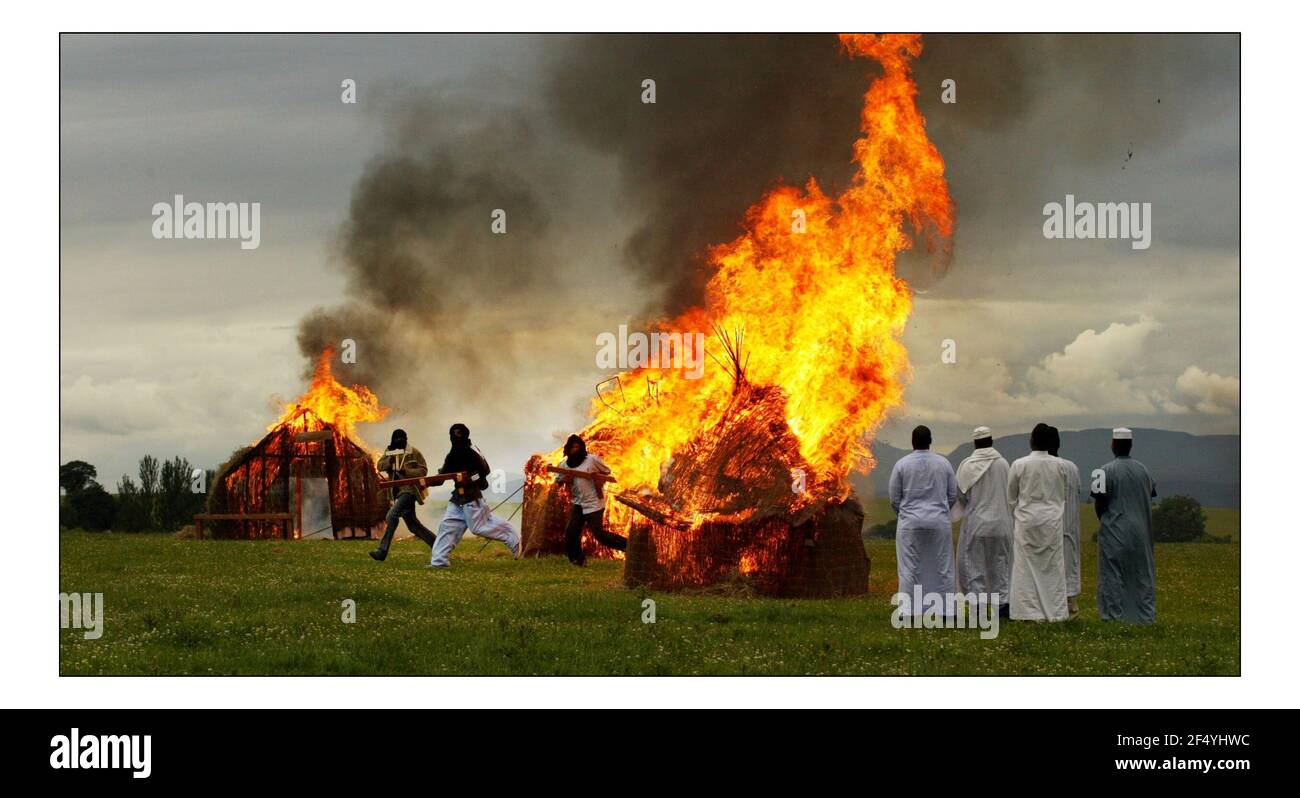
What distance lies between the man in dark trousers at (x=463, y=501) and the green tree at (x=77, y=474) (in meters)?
12.4

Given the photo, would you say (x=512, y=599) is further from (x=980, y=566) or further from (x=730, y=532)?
(x=980, y=566)

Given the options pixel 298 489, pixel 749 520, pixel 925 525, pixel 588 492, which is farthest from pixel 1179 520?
pixel 298 489

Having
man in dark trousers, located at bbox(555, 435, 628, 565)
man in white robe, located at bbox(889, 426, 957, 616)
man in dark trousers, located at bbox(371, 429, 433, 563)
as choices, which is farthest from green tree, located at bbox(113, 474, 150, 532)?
man in white robe, located at bbox(889, 426, 957, 616)

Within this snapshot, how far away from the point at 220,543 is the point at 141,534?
3801mm

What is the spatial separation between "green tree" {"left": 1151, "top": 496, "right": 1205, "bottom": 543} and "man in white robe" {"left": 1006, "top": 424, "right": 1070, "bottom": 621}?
17.2 m

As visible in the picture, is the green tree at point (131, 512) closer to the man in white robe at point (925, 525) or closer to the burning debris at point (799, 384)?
the burning debris at point (799, 384)

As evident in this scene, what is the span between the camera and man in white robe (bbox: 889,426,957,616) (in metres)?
19.6

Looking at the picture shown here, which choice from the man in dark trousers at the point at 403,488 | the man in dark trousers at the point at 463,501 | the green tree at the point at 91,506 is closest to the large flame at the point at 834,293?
the man in dark trousers at the point at 463,501

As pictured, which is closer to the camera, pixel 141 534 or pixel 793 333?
pixel 793 333

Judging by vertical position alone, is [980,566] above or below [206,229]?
below

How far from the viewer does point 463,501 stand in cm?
2509

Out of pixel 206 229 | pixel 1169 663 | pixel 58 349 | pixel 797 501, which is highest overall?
pixel 206 229

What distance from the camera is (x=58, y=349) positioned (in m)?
19.1

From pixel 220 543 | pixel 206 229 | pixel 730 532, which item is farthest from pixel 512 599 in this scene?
pixel 220 543
